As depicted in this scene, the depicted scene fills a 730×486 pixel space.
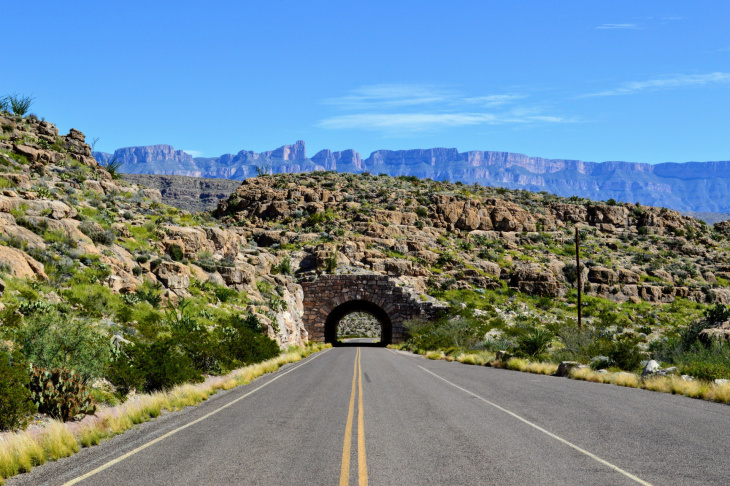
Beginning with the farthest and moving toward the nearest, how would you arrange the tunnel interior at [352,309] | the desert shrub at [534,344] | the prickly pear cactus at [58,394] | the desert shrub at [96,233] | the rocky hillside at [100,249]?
1. the tunnel interior at [352,309]
2. the desert shrub at [534,344]
3. the desert shrub at [96,233]
4. the rocky hillside at [100,249]
5. the prickly pear cactus at [58,394]

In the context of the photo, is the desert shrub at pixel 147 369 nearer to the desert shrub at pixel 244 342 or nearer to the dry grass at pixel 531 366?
the desert shrub at pixel 244 342

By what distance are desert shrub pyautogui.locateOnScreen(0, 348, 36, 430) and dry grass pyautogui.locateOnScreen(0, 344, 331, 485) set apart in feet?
0.79

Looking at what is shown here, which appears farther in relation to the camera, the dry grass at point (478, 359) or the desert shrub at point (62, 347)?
the dry grass at point (478, 359)

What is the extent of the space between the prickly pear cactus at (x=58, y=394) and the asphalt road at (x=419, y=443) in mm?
1370

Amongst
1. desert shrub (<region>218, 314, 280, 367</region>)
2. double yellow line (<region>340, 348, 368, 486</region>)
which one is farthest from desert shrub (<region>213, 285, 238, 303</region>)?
double yellow line (<region>340, 348, 368, 486</region>)

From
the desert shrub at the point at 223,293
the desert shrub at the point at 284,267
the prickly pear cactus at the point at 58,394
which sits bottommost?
the prickly pear cactus at the point at 58,394

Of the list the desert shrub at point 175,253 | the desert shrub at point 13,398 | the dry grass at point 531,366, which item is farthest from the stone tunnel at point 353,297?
the desert shrub at point 13,398

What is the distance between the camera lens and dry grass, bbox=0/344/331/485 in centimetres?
732

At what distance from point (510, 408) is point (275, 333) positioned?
22325 millimetres

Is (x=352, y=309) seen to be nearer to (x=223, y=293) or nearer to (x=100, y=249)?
(x=223, y=293)

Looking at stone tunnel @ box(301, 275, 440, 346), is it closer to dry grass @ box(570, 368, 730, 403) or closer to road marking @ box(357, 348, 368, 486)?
dry grass @ box(570, 368, 730, 403)

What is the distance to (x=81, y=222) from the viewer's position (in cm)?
2469

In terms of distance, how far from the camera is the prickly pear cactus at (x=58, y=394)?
1002cm

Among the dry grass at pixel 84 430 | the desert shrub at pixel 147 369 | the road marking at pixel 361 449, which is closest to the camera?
the road marking at pixel 361 449
